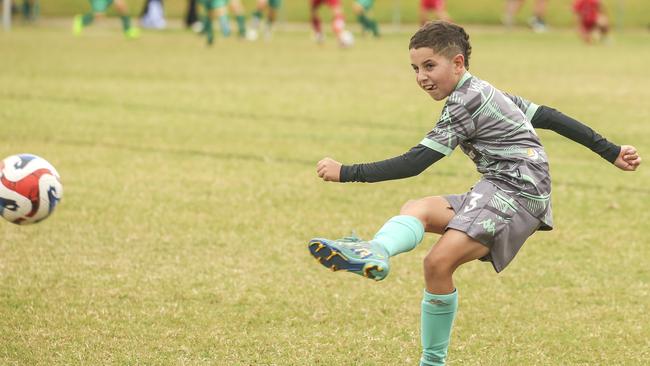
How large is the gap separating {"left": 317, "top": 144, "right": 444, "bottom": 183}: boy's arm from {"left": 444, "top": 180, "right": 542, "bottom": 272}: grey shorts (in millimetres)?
244

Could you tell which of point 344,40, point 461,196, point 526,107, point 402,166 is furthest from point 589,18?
point 402,166

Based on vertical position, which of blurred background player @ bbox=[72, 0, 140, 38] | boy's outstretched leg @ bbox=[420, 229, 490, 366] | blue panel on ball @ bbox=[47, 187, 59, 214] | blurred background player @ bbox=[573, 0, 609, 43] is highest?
boy's outstretched leg @ bbox=[420, 229, 490, 366]

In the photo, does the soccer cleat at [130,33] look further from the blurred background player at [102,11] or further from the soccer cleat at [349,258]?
the soccer cleat at [349,258]

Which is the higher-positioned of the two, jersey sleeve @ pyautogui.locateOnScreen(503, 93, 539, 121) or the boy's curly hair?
the boy's curly hair

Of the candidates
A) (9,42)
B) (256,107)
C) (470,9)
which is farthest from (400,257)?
(470,9)

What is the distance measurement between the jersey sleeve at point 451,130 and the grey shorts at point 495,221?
23cm

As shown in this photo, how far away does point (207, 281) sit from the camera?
6.02 m

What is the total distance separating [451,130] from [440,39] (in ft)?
1.22

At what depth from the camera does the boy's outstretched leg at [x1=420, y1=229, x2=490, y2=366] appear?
420 cm

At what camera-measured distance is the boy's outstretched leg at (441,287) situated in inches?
165

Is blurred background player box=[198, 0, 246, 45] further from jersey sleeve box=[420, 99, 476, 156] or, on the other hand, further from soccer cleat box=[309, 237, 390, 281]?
soccer cleat box=[309, 237, 390, 281]

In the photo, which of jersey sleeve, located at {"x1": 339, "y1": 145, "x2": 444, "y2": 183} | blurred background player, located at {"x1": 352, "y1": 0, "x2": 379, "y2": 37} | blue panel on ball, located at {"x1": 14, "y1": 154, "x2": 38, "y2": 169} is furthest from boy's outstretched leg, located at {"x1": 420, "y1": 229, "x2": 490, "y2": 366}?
blurred background player, located at {"x1": 352, "y1": 0, "x2": 379, "y2": 37}

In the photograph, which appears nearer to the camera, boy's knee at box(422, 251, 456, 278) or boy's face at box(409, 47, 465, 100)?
boy's knee at box(422, 251, 456, 278)

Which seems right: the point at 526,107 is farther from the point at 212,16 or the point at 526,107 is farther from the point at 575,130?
the point at 212,16
